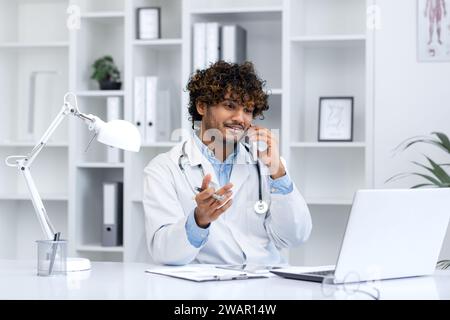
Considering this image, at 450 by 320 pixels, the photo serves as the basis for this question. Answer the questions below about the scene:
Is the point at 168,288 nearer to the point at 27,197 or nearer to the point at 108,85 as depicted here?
the point at 108,85

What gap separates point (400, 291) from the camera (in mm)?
2029

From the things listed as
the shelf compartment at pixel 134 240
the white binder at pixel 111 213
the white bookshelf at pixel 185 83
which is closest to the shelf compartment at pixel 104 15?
the white bookshelf at pixel 185 83

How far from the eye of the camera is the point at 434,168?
3.56 m

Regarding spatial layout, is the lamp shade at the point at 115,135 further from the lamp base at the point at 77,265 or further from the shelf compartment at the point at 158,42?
the shelf compartment at the point at 158,42

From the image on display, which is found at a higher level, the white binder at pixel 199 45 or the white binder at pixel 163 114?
the white binder at pixel 199 45

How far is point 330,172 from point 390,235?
7.02ft

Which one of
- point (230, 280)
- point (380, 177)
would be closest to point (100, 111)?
point (380, 177)

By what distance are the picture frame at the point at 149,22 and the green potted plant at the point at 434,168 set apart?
4.46 feet

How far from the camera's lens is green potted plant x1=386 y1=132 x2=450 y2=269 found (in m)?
3.53

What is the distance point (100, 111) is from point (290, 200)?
2.02m

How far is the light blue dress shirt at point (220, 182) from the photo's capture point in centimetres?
250

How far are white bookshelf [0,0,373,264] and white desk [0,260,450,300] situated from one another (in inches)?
68.8

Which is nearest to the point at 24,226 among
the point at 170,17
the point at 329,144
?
the point at 170,17
